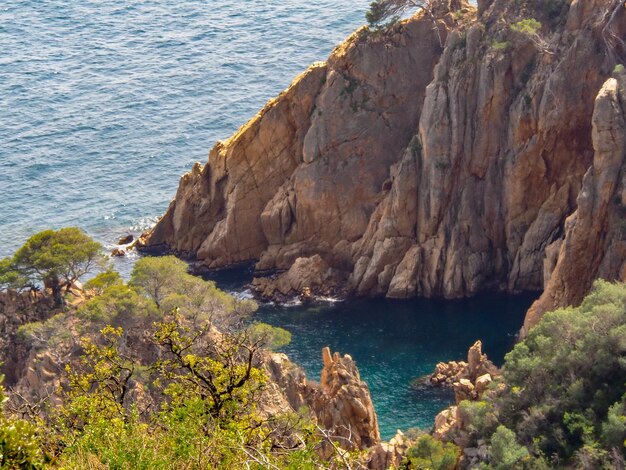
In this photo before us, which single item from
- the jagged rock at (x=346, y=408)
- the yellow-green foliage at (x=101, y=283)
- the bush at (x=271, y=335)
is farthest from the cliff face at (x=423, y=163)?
the yellow-green foliage at (x=101, y=283)

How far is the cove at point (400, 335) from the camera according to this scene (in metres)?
72.8

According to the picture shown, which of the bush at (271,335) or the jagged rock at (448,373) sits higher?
the bush at (271,335)

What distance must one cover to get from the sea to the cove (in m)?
0.15

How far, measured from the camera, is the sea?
8025cm

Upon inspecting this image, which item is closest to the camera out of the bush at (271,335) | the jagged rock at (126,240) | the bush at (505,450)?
the bush at (505,450)

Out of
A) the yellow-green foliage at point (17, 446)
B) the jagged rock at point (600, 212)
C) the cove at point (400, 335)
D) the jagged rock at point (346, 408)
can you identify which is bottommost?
the cove at point (400, 335)

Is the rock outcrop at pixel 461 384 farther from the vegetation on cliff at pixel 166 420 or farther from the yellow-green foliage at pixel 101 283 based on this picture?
the yellow-green foliage at pixel 101 283

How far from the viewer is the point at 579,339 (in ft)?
181

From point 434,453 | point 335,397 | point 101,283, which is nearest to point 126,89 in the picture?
point 101,283

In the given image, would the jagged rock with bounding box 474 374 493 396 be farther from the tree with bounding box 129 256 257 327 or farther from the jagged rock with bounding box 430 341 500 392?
the tree with bounding box 129 256 257 327

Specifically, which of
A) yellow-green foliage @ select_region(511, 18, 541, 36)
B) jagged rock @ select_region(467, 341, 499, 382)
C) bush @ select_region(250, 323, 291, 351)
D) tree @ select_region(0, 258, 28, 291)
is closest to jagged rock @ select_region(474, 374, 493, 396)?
jagged rock @ select_region(467, 341, 499, 382)

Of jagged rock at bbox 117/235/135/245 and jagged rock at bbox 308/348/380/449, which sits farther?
jagged rock at bbox 117/235/135/245

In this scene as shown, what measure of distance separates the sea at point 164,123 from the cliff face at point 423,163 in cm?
430

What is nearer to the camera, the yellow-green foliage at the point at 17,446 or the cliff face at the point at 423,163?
the yellow-green foliage at the point at 17,446
